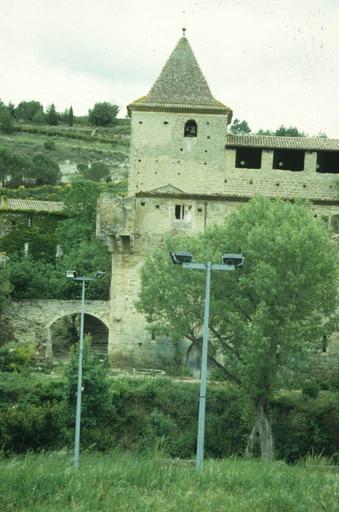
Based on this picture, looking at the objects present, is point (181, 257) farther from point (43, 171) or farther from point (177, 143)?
point (43, 171)

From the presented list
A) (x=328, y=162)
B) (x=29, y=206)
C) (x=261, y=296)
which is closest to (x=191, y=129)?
(x=328, y=162)

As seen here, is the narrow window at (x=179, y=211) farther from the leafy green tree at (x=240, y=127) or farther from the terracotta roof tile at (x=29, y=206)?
the leafy green tree at (x=240, y=127)

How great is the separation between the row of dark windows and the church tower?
161 cm

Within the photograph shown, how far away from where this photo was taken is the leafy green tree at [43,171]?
85325mm

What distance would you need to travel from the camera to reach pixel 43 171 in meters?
86.1

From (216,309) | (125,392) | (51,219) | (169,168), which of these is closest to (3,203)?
(51,219)

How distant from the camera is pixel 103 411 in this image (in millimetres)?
28453

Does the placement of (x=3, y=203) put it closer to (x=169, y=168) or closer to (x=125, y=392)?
(x=169, y=168)

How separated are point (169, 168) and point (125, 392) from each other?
12843 mm

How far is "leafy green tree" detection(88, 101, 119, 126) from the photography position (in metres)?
126

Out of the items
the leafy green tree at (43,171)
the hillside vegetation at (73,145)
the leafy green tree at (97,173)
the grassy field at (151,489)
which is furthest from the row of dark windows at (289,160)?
the hillside vegetation at (73,145)

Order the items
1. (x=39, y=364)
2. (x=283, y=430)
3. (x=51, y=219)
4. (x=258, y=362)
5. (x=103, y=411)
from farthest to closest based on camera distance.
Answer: (x=51, y=219) < (x=39, y=364) < (x=283, y=430) < (x=103, y=411) < (x=258, y=362)

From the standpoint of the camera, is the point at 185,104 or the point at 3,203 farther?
the point at 3,203

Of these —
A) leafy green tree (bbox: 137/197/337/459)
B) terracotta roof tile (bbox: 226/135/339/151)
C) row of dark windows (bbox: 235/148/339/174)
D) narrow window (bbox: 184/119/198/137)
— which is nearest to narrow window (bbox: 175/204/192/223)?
narrow window (bbox: 184/119/198/137)
